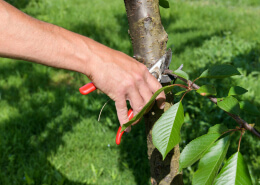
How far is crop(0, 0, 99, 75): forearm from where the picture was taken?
1207mm

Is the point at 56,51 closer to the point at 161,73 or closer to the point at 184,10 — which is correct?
the point at 161,73

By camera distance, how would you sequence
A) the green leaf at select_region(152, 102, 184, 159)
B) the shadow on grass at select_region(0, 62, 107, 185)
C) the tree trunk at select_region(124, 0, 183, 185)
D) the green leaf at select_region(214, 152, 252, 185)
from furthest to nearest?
the shadow on grass at select_region(0, 62, 107, 185) < the tree trunk at select_region(124, 0, 183, 185) < the green leaf at select_region(152, 102, 184, 159) < the green leaf at select_region(214, 152, 252, 185)

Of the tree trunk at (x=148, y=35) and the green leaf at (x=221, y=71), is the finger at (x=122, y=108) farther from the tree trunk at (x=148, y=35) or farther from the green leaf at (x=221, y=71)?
the green leaf at (x=221, y=71)

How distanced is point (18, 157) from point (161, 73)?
1.89 metres

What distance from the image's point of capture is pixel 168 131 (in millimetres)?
1129

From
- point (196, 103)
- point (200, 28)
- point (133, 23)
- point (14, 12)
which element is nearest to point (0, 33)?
point (14, 12)

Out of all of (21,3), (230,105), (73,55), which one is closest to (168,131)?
(230,105)

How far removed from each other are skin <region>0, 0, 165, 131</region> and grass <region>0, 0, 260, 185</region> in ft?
3.95

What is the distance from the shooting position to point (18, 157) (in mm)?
2811

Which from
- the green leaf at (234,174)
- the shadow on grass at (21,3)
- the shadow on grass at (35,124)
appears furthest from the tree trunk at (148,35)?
the shadow on grass at (21,3)

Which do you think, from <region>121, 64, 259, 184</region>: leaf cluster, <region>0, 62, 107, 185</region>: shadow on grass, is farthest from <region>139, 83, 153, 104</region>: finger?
<region>0, 62, 107, 185</region>: shadow on grass

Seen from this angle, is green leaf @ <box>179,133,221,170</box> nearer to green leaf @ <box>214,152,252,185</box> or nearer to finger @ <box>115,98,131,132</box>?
green leaf @ <box>214,152,252,185</box>

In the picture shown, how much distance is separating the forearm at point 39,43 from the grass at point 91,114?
1.26m

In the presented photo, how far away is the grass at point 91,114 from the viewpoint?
105 inches
